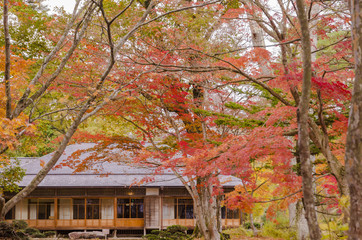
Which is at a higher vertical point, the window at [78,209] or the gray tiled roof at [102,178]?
the gray tiled roof at [102,178]

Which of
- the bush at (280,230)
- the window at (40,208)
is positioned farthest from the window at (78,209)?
the bush at (280,230)

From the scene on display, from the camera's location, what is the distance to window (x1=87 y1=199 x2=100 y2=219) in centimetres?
1917

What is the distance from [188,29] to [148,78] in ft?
5.99

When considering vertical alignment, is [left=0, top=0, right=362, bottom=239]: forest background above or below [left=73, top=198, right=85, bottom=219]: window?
above

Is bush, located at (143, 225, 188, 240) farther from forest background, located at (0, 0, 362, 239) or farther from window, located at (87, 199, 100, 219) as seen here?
forest background, located at (0, 0, 362, 239)

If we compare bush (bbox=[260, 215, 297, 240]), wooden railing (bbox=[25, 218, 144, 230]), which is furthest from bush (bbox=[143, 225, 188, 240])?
bush (bbox=[260, 215, 297, 240])

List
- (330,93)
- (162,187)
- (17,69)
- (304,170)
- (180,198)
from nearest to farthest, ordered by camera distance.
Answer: (304,170), (330,93), (17,69), (162,187), (180,198)

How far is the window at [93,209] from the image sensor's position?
62.9 feet

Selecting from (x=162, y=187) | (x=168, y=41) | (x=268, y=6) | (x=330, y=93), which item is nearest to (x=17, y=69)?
(x=168, y=41)

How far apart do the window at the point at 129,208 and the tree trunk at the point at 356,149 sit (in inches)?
666

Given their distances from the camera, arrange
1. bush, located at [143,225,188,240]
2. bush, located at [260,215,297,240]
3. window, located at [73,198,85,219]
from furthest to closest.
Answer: window, located at [73,198,85,219] → bush, located at [143,225,188,240] → bush, located at [260,215,297,240]

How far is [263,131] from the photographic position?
Answer: 22.0ft

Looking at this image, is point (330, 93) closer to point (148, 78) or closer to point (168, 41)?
point (168, 41)

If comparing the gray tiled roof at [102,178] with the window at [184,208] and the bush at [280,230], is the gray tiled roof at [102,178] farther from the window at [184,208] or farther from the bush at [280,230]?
the bush at [280,230]
